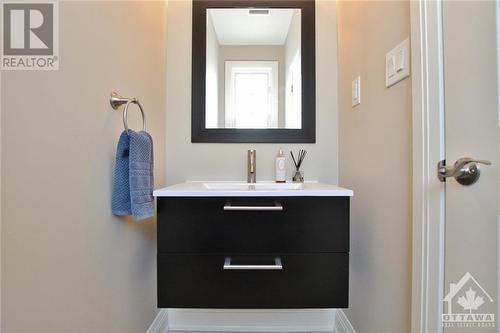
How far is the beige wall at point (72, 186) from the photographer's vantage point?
1.78ft

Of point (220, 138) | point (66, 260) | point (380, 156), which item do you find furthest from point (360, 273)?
point (66, 260)

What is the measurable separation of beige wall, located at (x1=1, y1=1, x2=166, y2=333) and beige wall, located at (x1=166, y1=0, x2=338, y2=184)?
301mm

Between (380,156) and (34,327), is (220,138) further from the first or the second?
(34,327)

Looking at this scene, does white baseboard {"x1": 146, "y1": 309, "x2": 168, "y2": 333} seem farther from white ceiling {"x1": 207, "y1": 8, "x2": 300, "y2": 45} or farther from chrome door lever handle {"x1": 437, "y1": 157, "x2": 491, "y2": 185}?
white ceiling {"x1": 207, "y1": 8, "x2": 300, "y2": 45}

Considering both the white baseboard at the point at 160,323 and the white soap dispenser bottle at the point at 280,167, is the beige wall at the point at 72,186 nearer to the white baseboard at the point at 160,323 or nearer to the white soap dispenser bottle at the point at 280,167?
the white baseboard at the point at 160,323

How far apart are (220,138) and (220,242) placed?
631 millimetres

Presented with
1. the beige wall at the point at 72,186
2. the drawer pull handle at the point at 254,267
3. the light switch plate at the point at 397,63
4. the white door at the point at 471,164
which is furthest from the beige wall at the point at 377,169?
the beige wall at the point at 72,186

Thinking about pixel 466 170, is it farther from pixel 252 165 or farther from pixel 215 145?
pixel 215 145

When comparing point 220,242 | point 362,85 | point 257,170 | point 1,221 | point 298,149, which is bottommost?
point 220,242

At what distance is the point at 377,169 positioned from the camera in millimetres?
927

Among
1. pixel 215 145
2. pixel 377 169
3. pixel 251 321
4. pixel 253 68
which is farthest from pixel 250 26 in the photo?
pixel 251 321

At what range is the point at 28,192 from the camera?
0.57 metres

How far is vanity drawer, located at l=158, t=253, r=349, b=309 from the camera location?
89 centimetres

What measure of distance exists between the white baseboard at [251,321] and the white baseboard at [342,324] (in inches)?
0.9
